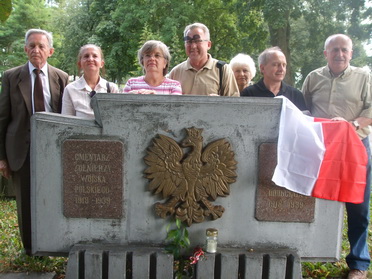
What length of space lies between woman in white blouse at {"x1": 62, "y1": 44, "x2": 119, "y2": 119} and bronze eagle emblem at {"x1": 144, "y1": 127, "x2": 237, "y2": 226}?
2.60 feet

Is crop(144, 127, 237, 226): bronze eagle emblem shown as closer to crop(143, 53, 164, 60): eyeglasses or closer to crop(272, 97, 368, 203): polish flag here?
crop(272, 97, 368, 203): polish flag

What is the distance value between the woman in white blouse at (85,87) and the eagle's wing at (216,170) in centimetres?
110

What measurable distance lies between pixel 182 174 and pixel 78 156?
2.70 ft

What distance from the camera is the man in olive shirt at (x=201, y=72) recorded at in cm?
349

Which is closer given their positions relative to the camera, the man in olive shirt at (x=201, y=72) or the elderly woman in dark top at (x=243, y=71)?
the man in olive shirt at (x=201, y=72)

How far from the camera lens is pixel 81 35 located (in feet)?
73.5

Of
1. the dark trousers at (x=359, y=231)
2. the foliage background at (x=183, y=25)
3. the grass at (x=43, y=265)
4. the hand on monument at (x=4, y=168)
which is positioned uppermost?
the foliage background at (x=183, y=25)

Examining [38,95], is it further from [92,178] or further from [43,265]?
[43,265]

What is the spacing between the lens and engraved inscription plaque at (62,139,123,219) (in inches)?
116

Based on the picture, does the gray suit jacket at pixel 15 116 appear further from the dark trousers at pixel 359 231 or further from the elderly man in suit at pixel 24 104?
the dark trousers at pixel 359 231

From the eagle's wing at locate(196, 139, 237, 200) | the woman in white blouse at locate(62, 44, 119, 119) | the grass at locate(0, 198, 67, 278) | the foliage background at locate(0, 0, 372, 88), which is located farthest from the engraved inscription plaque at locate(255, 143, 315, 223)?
the foliage background at locate(0, 0, 372, 88)

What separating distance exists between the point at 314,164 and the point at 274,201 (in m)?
0.43

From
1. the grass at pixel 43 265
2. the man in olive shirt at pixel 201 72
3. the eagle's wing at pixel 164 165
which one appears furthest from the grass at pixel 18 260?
the man in olive shirt at pixel 201 72

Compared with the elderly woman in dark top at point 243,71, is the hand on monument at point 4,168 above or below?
below
